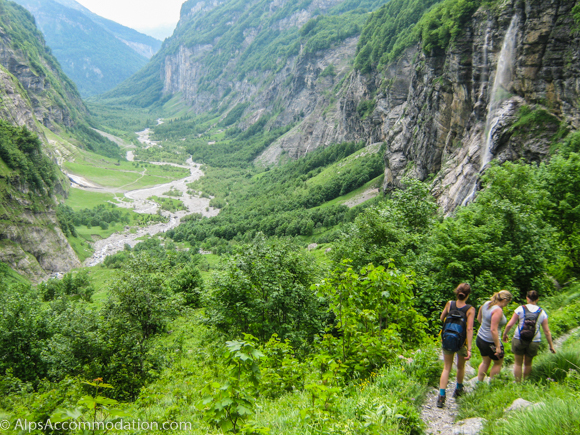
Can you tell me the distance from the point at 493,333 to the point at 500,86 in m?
42.8

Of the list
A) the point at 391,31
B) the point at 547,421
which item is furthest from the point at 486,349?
the point at 391,31

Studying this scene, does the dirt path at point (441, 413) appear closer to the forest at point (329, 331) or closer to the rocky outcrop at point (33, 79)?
the forest at point (329, 331)

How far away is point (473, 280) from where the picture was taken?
12.8m

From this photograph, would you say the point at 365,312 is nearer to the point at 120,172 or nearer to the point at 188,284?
the point at 188,284

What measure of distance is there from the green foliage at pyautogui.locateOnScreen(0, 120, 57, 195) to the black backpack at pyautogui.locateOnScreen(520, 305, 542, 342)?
3093 inches

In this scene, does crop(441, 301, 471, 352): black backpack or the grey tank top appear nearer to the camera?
A: crop(441, 301, 471, 352): black backpack

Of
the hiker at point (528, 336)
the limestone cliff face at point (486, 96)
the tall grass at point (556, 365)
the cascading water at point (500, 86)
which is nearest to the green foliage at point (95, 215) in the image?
the limestone cliff face at point (486, 96)

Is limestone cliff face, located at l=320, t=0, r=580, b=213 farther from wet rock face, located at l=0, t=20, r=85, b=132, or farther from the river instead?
wet rock face, located at l=0, t=20, r=85, b=132

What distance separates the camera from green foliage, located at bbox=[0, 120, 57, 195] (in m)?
62.3

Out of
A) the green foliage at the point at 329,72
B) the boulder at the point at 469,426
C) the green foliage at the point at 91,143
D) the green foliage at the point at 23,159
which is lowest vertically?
the green foliage at the point at 91,143

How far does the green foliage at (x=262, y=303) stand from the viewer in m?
13.3

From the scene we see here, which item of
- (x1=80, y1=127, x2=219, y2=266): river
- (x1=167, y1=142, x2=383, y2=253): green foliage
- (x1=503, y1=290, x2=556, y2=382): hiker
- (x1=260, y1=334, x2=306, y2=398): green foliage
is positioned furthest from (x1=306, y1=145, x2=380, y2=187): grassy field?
(x1=503, y1=290, x2=556, y2=382): hiker

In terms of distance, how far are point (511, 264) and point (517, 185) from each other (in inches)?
330

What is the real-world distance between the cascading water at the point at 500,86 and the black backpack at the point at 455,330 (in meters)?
33.7
